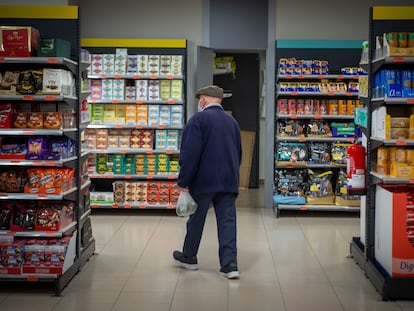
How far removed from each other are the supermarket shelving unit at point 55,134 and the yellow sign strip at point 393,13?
2.80 metres

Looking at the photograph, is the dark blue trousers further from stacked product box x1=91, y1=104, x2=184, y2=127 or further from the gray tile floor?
stacked product box x1=91, y1=104, x2=184, y2=127

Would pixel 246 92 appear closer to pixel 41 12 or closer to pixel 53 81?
pixel 41 12

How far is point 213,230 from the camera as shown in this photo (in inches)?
340

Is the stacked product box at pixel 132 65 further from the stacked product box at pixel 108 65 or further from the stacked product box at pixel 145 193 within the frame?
the stacked product box at pixel 145 193

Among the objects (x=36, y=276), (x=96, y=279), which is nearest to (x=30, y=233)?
(x=36, y=276)

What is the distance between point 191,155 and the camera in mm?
6203

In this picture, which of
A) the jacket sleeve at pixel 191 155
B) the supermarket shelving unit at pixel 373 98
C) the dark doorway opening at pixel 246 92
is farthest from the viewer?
the dark doorway opening at pixel 246 92

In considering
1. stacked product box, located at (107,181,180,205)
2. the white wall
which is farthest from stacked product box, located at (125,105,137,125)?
the white wall

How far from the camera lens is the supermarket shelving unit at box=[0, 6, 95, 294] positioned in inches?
225

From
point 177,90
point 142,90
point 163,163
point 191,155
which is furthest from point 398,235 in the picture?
point 142,90

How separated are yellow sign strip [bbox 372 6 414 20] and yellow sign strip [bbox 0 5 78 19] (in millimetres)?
2813

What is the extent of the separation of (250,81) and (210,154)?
7.40m

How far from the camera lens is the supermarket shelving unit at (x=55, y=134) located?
573cm

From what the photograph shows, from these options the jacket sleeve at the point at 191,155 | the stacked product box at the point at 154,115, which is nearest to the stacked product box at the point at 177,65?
the stacked product box at the point at 154,115
